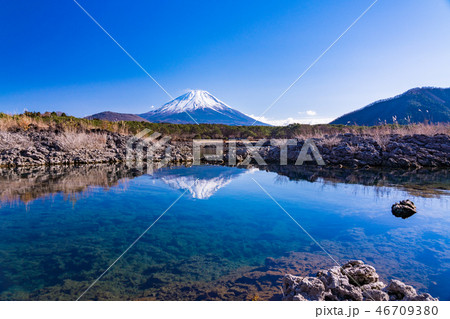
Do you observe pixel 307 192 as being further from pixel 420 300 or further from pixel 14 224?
pixel 14 224

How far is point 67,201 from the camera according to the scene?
5.52 metres

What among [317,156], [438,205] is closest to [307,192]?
[438,205]

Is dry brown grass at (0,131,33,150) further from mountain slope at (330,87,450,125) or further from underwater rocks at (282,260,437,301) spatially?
mountain slope at (330,87,450,125)

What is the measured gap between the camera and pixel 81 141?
14047 mm

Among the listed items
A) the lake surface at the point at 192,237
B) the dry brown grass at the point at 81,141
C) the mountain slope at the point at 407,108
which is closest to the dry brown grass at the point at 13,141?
the dry brown grass at the point at 81,141

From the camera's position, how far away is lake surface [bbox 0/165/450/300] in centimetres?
243

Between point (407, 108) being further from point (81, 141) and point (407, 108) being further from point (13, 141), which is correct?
point (13, 141)

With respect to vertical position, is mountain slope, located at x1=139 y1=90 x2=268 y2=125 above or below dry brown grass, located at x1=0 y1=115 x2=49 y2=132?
above

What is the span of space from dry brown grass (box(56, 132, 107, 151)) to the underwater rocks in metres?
14.2

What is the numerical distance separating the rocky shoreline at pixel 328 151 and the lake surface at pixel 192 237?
591cm

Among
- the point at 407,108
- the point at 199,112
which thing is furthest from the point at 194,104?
the point at 407,108

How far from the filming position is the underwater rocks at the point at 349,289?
183 cm
